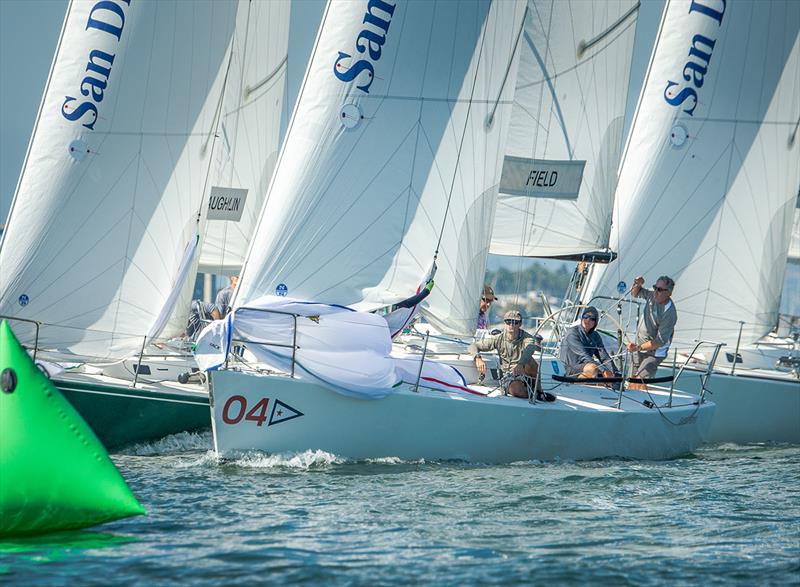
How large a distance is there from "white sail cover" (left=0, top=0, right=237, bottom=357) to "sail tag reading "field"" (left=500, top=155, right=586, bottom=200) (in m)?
4.08

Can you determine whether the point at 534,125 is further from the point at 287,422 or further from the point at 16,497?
the point at 16,497

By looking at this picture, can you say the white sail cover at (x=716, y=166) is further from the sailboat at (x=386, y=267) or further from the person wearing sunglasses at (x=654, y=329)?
the sailboat at (x=386, y=267)

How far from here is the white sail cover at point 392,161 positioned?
12.2 metres

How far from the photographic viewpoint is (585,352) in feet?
42.6

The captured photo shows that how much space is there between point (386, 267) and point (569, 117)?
4.71 metres

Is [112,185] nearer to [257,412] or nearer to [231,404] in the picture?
[231,404]

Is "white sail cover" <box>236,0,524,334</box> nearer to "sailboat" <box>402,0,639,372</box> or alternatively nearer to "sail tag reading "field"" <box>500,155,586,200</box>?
"sail tag reading "field"" <box>500,155,586,200</box>

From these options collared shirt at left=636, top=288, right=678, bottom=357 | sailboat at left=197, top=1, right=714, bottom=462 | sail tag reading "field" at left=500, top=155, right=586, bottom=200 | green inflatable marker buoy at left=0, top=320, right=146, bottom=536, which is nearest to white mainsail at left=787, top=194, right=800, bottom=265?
sail tag reading "field" at left=500, top=155, right=586, bottom=200

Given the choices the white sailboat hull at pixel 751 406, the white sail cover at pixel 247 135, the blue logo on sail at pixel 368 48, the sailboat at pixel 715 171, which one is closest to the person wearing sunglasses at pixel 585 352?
the white sailboat hull at pixel 751 406

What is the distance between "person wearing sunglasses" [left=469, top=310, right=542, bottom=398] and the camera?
1198 cm

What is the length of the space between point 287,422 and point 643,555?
3978 mm

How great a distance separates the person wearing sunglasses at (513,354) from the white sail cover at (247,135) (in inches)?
207

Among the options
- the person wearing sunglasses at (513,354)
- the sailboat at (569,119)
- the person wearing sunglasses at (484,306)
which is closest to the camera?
the person wearing sunglasses at (513,354)

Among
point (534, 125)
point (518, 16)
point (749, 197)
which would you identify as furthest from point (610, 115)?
point (518, 16)
